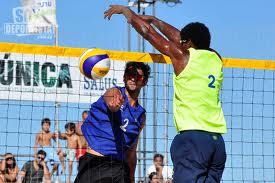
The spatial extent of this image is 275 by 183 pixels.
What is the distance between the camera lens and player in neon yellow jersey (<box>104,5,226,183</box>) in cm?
636

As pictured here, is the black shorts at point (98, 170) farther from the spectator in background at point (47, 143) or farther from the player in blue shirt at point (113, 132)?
the spectator in background at point (47, 143)

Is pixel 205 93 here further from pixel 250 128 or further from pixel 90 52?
pixel 250 128

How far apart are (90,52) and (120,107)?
0.69m

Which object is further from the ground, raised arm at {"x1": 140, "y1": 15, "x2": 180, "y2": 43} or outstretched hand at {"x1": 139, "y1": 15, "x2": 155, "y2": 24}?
outstretched hand at {"x1": 139, "y1": 15, "x2": 155, "y2": 24}

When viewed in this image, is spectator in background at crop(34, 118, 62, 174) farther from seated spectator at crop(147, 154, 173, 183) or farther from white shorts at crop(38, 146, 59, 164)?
seated spectator at crop(147, 154, 173, 183)

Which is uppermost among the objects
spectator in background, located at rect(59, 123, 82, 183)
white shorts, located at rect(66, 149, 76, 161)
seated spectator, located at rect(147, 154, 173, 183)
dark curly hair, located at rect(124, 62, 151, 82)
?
dark curly hair, located at rect(124, 62, 151, 82)

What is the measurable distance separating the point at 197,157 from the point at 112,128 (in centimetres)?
167

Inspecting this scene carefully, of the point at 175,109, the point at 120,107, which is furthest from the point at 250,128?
the point at 175,109

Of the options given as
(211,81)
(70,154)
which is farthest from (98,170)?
(70,154)

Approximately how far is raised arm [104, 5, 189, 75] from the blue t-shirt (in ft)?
3.30

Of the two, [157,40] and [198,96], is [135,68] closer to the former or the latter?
[157,40]

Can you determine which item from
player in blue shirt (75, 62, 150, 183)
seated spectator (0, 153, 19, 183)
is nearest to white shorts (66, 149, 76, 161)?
seated spectator (0, 153, 19, 183)

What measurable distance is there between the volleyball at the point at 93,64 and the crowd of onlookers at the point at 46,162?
3.35m

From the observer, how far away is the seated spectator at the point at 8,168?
11449 millimetres
